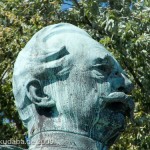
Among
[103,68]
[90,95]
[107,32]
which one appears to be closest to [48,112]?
[90,95]

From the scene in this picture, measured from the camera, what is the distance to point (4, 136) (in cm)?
1564

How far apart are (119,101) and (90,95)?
142 mm

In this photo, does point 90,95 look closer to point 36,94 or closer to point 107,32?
point 36,94

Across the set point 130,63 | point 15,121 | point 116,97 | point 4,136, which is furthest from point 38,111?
point 15,121

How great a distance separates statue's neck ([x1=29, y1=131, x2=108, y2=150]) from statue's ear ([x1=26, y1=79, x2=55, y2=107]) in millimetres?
146

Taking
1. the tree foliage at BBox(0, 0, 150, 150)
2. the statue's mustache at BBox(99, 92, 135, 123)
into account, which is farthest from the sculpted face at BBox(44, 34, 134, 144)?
the tree foliage at BBox(0, 0, 150, 150)

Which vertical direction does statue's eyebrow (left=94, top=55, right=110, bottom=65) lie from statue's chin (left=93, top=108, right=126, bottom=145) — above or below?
above

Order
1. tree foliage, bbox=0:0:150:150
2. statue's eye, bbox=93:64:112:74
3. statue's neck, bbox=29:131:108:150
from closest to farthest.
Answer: statue's neck, bbox=29:131:108:150 → statue's eye, bbox=93:64:112:74 → tree foliage, bbox=0:0:150:150

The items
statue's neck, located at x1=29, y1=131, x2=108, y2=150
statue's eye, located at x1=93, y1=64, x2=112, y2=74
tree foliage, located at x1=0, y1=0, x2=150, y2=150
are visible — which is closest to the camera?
statue's neck, located at x1=29, y1=131, x2=108, y2=150

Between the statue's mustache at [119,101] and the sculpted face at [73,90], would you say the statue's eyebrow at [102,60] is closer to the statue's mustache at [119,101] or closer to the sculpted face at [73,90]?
the sculpted face at [73,90]

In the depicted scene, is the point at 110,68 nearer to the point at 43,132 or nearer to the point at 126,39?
the point at 43,132

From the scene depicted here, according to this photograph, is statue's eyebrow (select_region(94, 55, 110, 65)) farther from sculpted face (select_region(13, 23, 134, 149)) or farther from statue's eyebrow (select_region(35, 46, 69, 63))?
statue's eyebrow (select_region(35, 46, 69, 63))

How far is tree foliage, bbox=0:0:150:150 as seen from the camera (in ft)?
41.9

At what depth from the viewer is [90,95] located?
150 inches
